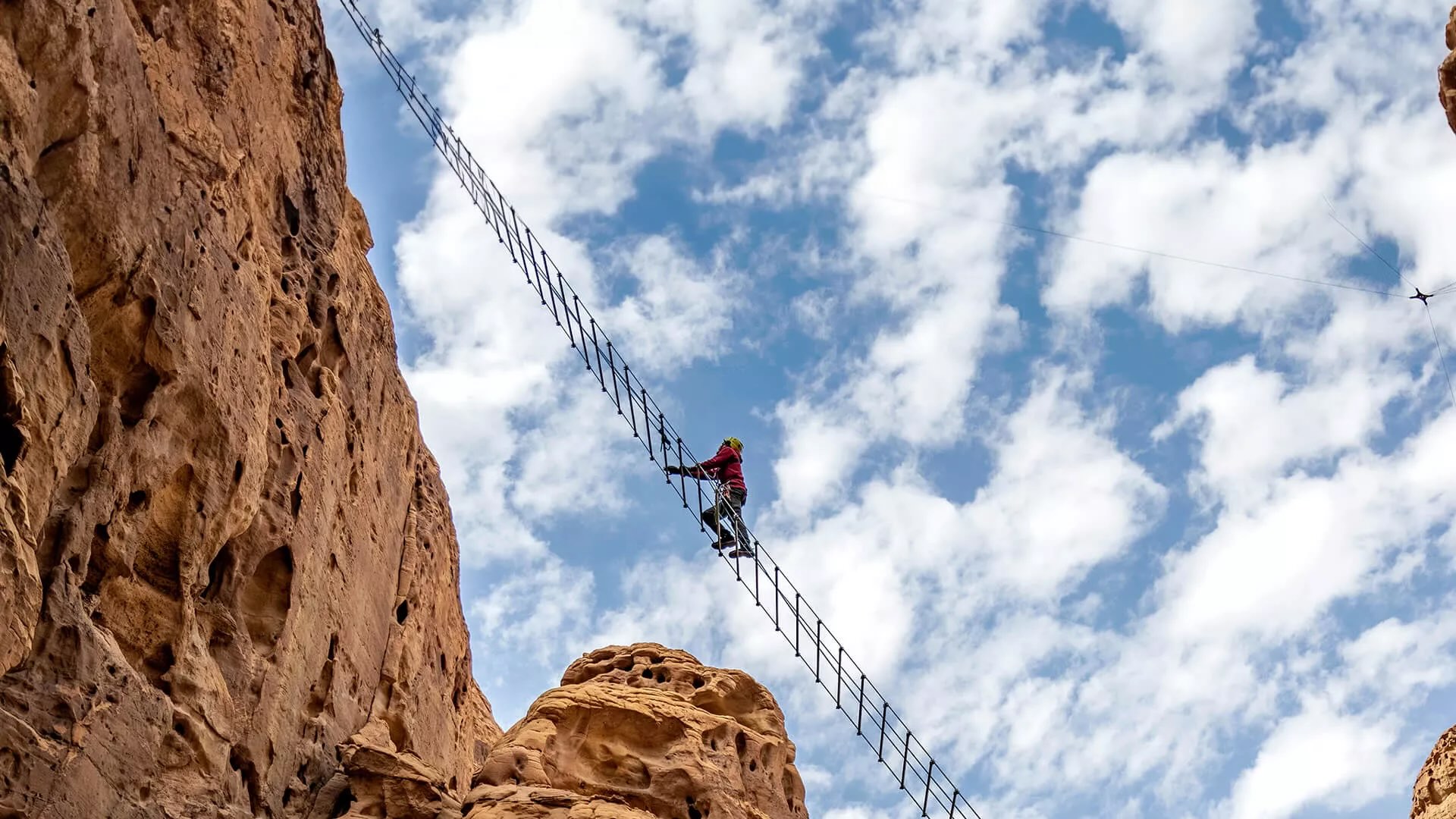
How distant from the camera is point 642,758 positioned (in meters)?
20.4

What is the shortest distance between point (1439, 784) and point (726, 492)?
36.3 feet

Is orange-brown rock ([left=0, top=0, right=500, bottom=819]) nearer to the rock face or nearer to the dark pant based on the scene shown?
the dark pant

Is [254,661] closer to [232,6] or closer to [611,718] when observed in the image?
[611,718]

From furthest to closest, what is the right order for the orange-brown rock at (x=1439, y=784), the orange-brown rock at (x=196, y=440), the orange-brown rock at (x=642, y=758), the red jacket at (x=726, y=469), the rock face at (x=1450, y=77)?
the red jacket at (x=726, y=469)
the orange-brown rock at (x=1439, y=784)
the orange-brown rock at (x=642, y=758)
the rock face at (x=1450, y=77)
the orange-brown rock at (x=196, y=440)

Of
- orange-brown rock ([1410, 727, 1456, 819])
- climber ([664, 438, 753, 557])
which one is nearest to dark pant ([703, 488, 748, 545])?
climber ([664, 438, 753, 557])

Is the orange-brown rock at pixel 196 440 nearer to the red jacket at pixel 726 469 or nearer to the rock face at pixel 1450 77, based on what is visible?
the red jacket at pixel 726 469

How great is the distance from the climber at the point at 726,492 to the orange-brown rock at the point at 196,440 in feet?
14.4

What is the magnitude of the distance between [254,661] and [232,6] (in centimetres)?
784

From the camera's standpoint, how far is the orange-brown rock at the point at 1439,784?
2184 centimetres

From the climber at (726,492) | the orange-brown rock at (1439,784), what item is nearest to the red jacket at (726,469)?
the climber at (726,492)

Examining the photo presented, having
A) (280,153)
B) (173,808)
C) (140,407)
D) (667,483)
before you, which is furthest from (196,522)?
(667,483)

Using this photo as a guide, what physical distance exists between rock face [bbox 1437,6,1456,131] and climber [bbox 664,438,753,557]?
39.0 feet

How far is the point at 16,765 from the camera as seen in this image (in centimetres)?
1282

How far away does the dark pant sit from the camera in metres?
24.3
